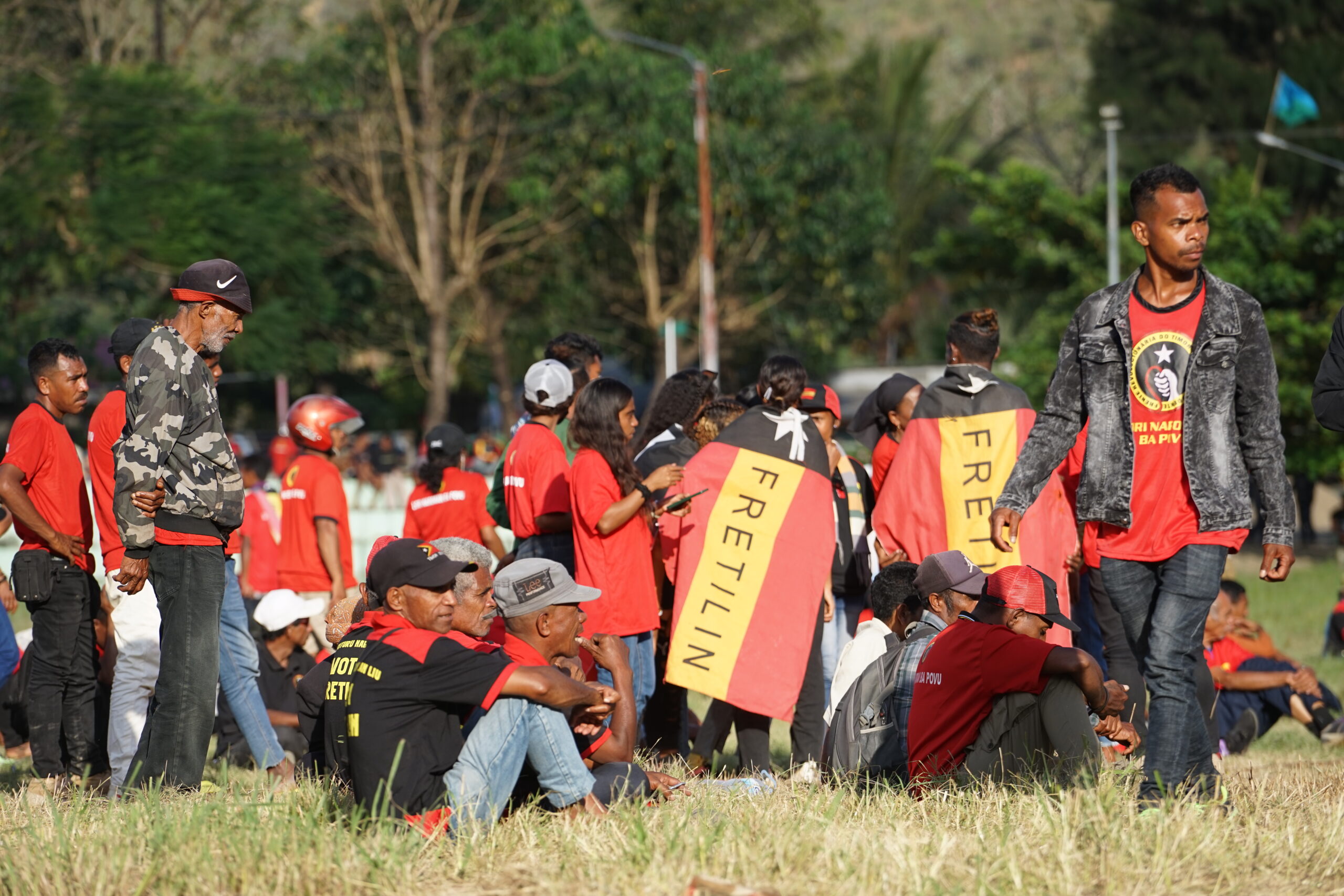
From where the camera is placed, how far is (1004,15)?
125500 mm

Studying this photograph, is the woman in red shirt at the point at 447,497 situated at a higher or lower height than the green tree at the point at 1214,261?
lower

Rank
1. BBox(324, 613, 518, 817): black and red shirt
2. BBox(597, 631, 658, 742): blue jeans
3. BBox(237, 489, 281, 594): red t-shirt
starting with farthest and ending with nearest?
BBox(237, 489, 281, 594): red t-shirt → BBox(597, 631, 658, 742): blue jeans → BBox(324, 613, 518, 817): black and red shirt

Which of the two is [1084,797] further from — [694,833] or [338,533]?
[338,533]

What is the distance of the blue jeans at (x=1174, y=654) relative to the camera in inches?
189

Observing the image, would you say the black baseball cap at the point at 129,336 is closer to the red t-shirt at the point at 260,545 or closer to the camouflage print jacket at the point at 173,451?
the camouflage print jacket at the point at 173,451

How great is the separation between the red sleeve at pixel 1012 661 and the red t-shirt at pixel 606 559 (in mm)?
1813

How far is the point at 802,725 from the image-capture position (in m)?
6.95

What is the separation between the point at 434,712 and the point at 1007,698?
2.08 m

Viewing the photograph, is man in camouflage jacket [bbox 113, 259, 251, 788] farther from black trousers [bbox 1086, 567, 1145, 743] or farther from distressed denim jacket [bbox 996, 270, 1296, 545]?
black trousers [bbox 1086, 567, 1145, 743]

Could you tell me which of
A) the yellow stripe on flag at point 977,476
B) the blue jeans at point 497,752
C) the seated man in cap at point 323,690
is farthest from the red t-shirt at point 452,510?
the blue jeans at point 497,752

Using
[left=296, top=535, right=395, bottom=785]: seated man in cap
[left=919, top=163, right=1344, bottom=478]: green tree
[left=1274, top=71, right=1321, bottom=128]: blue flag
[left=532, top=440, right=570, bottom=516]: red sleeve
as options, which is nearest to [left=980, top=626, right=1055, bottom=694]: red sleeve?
[left=296, top=535, right=395, bottom=785]: seated man in cap

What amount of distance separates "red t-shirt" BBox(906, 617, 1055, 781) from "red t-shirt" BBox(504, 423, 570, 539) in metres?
2.05

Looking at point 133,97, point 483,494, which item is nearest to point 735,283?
point 133,97

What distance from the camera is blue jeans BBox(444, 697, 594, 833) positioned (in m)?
4.69
